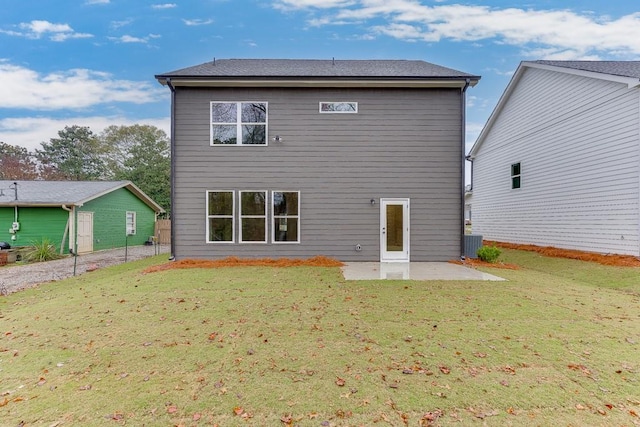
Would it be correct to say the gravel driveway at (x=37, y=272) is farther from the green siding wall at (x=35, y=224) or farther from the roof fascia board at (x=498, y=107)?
the roof fascia board at (x=498, y=107)

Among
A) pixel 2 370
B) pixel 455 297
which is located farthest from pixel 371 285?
pixel 2 370

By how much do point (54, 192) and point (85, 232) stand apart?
2.54 metres

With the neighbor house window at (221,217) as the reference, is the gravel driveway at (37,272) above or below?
below

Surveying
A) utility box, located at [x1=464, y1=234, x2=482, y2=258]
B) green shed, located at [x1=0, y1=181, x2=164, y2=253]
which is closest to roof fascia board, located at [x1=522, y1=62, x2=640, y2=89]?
utility box, located at [x1=464, y1=234, x2=482, y2=258]

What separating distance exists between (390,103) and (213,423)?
380 inches

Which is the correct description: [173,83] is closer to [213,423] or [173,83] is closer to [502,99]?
[213,423]

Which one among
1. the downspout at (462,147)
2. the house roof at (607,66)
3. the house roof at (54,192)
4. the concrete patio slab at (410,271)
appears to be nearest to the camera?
the concrete patio slab at (410,271)

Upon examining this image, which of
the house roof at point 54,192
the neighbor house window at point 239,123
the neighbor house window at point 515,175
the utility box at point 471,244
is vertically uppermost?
the neighbor house window at point 239,123

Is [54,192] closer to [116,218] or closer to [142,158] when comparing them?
[116,218]

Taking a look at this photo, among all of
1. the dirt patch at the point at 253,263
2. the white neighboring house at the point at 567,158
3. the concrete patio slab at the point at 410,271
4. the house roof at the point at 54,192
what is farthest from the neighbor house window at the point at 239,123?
the white neighboring house at the point at 567,158

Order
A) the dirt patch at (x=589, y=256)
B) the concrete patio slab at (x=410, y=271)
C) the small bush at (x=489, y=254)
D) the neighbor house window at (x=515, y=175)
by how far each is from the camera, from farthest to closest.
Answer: the neighbor house window at (x=515, y=175) < the small bush at (x=489, y=254) < the dirt patch at (x=589, y=256) < the concrete patio slab at (x=410, y=271)

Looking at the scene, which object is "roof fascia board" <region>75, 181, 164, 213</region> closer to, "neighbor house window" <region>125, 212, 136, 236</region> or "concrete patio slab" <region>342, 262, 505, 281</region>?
"neighbor house window" <region>125, 212, 136, 236</region>

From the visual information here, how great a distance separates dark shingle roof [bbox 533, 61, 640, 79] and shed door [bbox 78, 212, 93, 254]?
21.3 m

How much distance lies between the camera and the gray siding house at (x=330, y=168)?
990 centimetres
